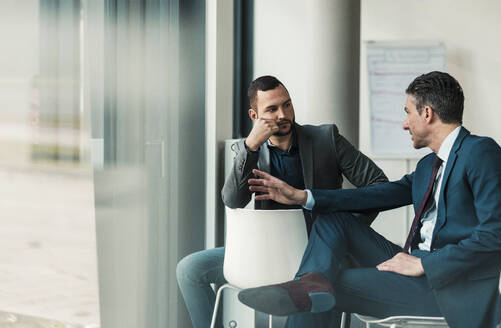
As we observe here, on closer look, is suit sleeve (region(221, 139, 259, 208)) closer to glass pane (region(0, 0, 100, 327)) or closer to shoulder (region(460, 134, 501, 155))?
glass pane (region(0, 0, 100, 327))

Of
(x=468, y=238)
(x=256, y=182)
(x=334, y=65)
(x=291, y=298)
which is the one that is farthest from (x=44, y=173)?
(x=334, y=65)

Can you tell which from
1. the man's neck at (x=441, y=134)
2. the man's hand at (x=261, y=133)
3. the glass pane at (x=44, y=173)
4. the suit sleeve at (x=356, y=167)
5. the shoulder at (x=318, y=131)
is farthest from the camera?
the shoulder at (x=318, y=131)

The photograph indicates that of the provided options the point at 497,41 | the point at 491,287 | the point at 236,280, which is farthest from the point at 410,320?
the point at 497,41

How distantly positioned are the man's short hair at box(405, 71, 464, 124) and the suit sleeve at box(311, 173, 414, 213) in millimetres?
306

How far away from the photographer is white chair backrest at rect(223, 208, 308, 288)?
6.43 feet

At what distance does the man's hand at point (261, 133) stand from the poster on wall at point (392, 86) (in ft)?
7.63

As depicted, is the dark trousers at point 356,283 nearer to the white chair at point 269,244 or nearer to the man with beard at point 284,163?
the white chair at point 269,244

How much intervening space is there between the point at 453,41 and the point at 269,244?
10.2 ft

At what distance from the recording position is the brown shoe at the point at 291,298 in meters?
1.74

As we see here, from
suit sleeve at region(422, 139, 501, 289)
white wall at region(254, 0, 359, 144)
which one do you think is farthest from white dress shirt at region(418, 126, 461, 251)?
white wall at region(254, 0, 359, 144)

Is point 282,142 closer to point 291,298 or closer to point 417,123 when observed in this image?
point 417,123

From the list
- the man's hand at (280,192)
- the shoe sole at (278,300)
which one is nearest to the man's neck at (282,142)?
the man's hand at (280,192)

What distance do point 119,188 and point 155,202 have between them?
0.99ft

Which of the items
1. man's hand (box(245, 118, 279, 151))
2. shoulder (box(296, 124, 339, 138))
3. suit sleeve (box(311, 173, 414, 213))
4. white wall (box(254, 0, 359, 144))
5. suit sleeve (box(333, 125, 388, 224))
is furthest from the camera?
white wall (box(254, 0, 359, 144))
